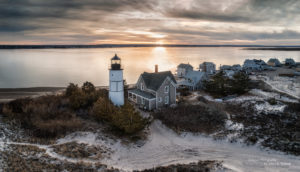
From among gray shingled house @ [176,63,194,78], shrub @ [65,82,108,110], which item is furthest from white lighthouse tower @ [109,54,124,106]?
gray shingled house @ [176,63,194,78]

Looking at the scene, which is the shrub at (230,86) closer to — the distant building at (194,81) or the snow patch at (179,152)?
the distant building at (194,81)

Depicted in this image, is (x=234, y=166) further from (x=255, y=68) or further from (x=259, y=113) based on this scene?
(x=255, y=68)

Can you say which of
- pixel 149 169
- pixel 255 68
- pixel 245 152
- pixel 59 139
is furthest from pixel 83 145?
pixel 255 68

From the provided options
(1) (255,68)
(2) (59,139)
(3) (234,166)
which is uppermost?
(1) (255,68)

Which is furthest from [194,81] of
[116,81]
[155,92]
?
[116,81]

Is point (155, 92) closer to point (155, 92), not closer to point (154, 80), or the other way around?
point (155, 92)

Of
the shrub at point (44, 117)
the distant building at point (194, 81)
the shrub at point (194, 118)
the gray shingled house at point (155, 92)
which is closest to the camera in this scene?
the shrub at point (44, 117)

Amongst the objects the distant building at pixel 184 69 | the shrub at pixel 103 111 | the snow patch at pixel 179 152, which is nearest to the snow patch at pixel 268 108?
the snow patch at pixel 179 152
